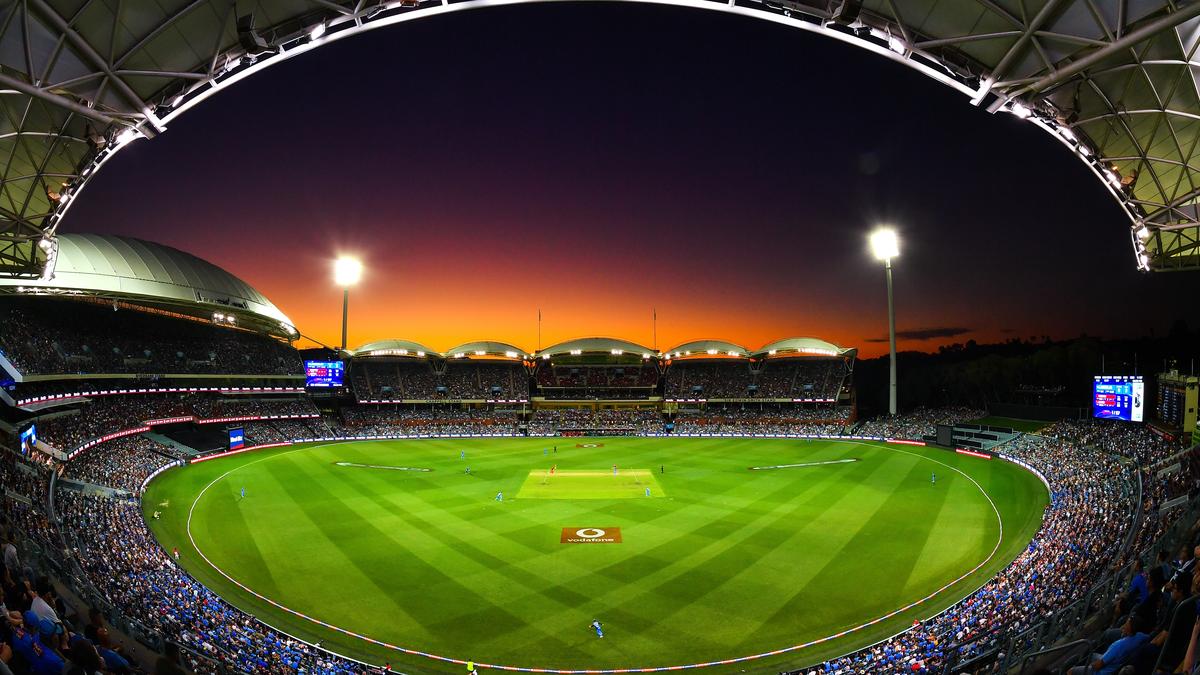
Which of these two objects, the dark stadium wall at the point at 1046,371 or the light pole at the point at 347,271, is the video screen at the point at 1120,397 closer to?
the dark stadium wall at the point at 1046,371

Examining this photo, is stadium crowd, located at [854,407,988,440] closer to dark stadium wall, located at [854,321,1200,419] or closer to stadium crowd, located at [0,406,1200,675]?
dark stadium wall, located at [854,321,1200,419]

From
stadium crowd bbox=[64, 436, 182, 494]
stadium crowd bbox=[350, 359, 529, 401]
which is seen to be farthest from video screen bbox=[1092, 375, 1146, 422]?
stadium crowd bbox=[350, 359, 529, 401]

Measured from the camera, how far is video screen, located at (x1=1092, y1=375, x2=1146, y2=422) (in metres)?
39.6

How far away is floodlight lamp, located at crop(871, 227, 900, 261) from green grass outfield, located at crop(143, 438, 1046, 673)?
28.4 meters

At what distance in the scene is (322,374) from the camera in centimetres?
7650

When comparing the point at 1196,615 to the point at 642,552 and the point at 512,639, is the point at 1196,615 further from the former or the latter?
the point at 642,552

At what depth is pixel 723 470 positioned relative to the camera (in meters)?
47.4

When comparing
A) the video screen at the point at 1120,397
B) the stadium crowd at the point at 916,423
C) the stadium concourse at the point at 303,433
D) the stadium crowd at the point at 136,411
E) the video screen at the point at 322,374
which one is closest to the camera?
the stadium concourse at the point at 303,433

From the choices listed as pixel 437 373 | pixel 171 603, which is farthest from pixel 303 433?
pixel 171 603

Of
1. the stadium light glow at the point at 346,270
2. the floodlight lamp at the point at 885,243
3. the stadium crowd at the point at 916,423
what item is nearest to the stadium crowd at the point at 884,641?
the stadium crowd at the point at 916,423

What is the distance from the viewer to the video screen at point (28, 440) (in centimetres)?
2968

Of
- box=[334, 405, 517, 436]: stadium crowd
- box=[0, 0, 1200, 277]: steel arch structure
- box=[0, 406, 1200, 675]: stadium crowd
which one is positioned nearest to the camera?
box=[0, 0, 1200, 277]: steel arch structure

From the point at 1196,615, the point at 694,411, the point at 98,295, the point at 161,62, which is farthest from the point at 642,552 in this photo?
the point at 694,411

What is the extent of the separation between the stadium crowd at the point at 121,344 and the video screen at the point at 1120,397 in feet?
253
